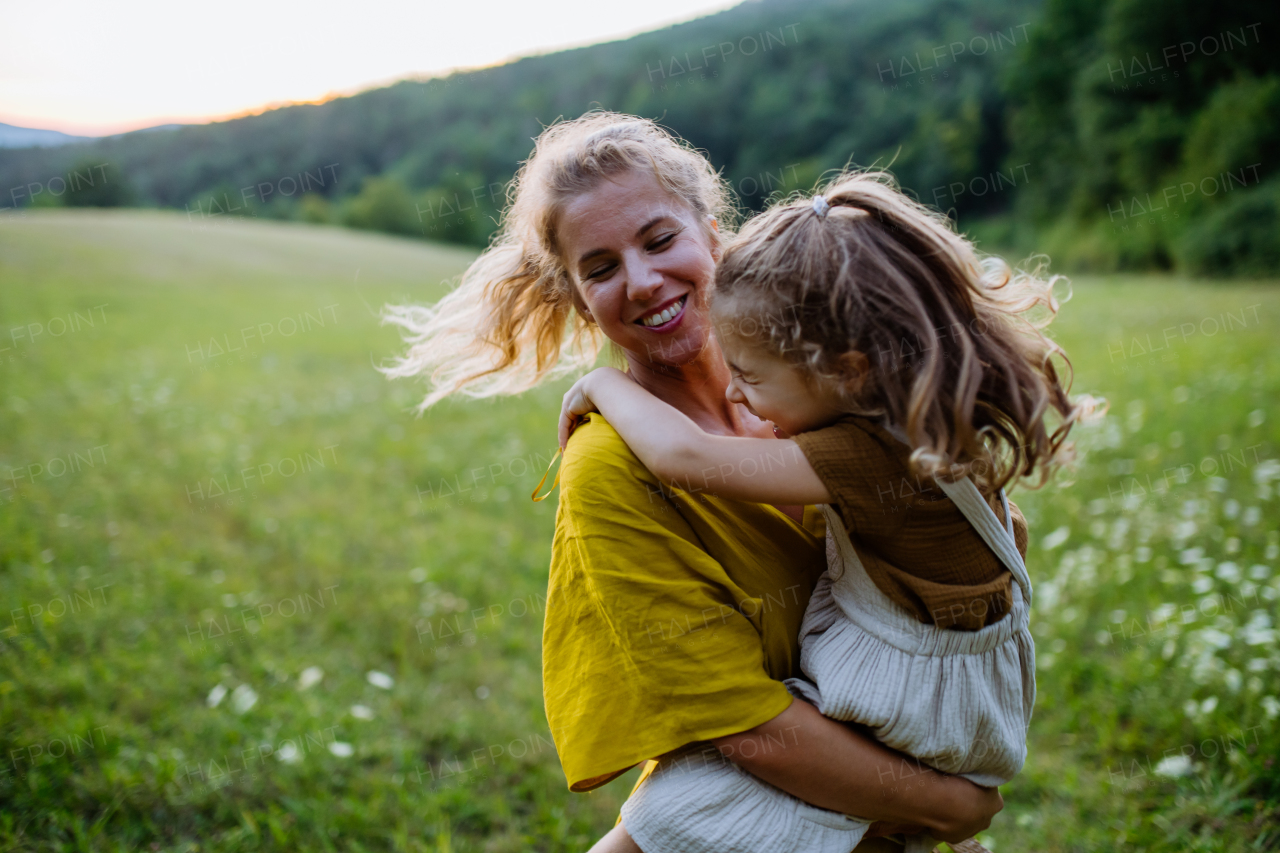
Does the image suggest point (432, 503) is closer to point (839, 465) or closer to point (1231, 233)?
point (839, 465)

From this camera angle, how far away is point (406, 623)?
460 cm

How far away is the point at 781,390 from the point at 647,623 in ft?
1.61

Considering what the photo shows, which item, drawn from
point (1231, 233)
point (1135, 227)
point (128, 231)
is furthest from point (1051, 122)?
point (128, 231)

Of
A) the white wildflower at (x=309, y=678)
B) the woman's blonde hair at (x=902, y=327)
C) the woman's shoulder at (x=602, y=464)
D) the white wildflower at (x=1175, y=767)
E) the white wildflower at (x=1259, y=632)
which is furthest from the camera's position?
the white wildflower at (x=309, y=678)

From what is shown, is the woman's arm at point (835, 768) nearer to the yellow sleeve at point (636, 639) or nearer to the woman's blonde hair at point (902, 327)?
the yellow sleeve at point (636, 639)

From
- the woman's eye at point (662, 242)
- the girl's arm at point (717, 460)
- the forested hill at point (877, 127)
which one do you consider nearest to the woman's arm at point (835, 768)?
the girl's arm at point (717, 460)

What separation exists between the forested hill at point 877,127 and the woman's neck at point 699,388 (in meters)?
22.6

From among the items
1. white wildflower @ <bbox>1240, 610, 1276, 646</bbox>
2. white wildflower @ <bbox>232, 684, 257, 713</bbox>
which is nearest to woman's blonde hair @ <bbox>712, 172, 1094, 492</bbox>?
white wildflower @ <bbox>1240, 610, 1276, 646</bbox>

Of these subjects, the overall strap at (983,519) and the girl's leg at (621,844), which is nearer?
the overall strap at (983,519)

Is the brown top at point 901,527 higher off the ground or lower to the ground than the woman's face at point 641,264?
lower

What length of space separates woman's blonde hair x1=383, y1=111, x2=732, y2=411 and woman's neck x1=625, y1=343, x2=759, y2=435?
236 mm

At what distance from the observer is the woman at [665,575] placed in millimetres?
1411

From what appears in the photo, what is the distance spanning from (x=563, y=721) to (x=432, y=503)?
5.27 m

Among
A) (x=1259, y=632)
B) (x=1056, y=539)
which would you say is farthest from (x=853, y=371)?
(x=1056, y=539)
